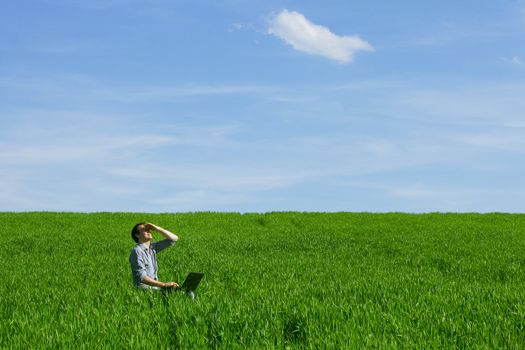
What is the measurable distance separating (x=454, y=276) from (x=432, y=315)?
8.85m

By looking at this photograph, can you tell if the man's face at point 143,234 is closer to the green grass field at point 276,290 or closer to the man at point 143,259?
the man at point 143,259

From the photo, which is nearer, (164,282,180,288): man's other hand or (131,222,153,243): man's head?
(164,282,180,288): man's other hand

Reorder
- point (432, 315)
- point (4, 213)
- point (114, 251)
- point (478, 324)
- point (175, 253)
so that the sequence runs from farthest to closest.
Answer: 1. point (4, 213)
2. point (114, 251)
3. point (175, 253)
4. point (432, 315)
5. point (478, 324)

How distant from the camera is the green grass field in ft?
27.9

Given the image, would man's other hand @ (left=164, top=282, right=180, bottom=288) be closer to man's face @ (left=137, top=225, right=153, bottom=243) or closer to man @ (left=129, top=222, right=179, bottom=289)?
man @ (left=129, top=222, right=179, bottom=289)

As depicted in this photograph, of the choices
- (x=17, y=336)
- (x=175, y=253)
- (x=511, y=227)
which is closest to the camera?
(x=17, y=336)

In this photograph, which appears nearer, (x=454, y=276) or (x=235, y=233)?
(x=454, y=276)

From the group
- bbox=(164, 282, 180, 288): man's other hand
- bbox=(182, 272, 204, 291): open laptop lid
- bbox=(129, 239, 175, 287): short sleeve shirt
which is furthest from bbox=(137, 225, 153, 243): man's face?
bbox=(182, 272, 204, 291): open laptop lid

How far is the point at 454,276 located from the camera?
18.2 metres

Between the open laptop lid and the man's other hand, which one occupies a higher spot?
the open laptop lid

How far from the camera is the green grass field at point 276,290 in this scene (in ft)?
27.9

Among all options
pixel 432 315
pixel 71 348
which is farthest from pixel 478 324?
pixel 71 348

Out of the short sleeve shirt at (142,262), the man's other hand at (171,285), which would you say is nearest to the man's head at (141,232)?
the short sleeve shirt at (142,262)

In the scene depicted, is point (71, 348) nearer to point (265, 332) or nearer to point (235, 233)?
point (265, 332)
